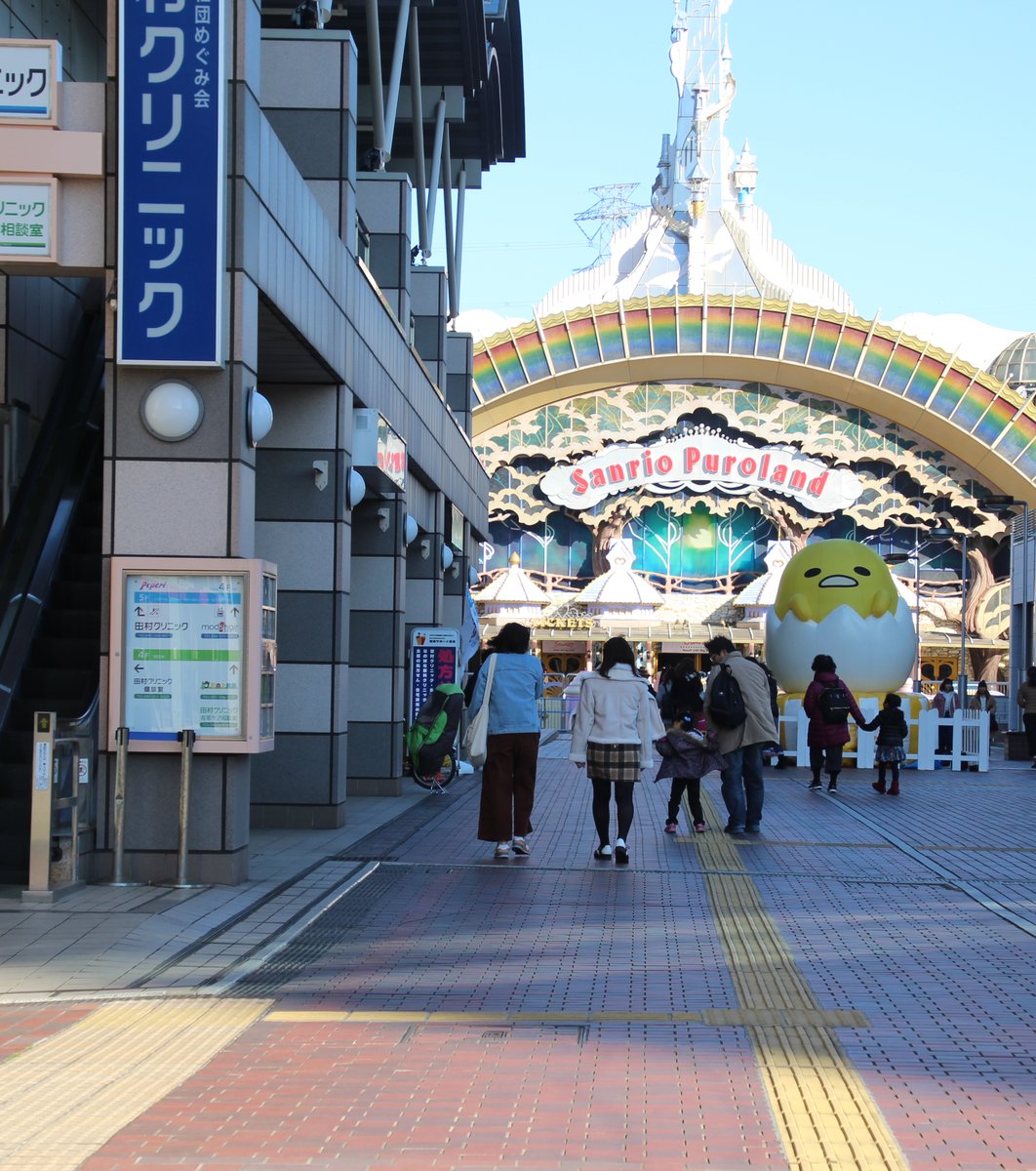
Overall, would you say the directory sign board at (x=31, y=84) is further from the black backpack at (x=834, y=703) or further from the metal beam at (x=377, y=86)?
the black backpack at (x=834, y=703)

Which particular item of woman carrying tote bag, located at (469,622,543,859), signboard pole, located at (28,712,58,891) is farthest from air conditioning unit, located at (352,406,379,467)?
signboard pole, located at (28,712,58,891)

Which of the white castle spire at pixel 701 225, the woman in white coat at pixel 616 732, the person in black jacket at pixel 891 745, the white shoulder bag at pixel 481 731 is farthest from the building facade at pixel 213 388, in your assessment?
the white castle spire at pixel 701 225

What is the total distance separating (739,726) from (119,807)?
19.5 ft

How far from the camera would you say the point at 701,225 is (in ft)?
206

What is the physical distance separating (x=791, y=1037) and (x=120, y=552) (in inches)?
223

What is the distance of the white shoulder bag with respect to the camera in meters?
12.2

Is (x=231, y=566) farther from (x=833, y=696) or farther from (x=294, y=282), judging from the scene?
(x=833, y=696)

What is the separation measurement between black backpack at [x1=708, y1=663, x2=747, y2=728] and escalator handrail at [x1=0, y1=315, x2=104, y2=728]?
5.44 metres

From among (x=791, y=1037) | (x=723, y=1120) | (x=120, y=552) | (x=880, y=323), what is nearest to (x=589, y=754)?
(x=120, y=552)

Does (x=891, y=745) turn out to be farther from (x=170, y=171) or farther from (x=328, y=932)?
(x=170, y=171)

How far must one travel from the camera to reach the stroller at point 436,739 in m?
19.0

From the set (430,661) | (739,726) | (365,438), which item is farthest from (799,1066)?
(430,661)

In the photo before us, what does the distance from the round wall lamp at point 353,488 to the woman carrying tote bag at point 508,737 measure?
9.13 feet

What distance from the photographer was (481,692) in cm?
1257
